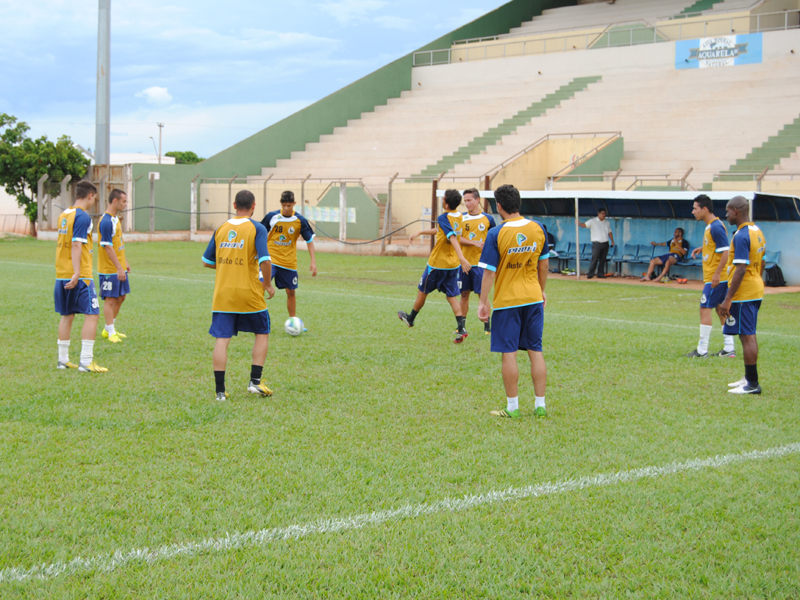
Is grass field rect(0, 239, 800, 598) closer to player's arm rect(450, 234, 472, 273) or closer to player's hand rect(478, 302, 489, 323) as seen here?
player's hand rect(478, 302, 489, 323)

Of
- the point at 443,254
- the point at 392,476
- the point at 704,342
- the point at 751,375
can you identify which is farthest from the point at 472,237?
the point at 392,476

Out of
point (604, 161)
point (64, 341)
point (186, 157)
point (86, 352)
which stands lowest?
point (86, 352)

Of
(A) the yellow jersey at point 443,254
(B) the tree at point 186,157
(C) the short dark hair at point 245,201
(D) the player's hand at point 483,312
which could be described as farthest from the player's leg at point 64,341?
(B) the tree at point 186,157

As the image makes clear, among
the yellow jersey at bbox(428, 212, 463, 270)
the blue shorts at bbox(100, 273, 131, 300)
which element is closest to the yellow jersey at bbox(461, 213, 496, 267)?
the yellow jersey at bbox(428, 212, 463, 270)

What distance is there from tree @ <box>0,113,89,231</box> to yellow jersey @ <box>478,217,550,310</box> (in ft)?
109

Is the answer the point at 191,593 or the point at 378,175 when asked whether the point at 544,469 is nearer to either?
the point at 191,593

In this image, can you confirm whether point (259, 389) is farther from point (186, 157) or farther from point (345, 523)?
point (186, 157)

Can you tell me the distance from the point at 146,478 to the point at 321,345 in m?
4.77

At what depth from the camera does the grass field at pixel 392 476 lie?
11.4 ft

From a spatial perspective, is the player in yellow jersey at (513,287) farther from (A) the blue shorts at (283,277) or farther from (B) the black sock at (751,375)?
(A) the blue shorts at (283,277)

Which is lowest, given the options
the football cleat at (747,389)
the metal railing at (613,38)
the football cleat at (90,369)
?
the football cleat at (747,389)

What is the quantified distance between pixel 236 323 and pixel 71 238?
227 centimetres

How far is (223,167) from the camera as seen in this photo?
37781 mm

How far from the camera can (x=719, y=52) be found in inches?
1314
